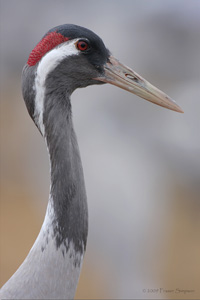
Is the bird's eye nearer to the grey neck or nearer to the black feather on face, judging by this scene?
the black feather on face

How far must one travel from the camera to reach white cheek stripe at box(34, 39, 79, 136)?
131 cm

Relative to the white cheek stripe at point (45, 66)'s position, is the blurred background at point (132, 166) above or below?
below

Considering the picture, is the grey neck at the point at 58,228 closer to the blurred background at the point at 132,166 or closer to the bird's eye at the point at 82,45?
the bird's eye at the point at 82,45

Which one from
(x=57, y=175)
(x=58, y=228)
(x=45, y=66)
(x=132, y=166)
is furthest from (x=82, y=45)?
(x=132, y=166)

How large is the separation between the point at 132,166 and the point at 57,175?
7.99ft

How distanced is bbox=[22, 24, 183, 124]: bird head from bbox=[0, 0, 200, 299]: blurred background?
2181 mm

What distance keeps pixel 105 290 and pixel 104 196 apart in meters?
0.72

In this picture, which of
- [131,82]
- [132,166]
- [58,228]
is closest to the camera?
[58,228]

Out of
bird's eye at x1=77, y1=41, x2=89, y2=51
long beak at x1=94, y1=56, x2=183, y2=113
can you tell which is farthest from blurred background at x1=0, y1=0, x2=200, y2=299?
bird's eye at x1=77, y1=41, x2=89, y2=51

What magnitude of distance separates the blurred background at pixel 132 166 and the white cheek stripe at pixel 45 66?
2.27m

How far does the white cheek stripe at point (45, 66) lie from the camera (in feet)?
4.31

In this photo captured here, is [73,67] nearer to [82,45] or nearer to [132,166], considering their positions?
[82,45]

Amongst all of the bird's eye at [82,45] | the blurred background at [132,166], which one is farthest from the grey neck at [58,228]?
the blurred background at [132,166]

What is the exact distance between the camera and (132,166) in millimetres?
3723
